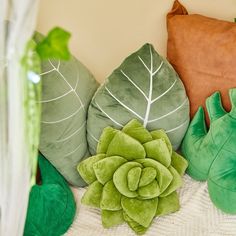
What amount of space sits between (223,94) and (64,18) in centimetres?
58

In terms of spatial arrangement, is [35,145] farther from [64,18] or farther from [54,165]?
[64,18]

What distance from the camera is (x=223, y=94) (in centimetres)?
129

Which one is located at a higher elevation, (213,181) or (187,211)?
(213,181)

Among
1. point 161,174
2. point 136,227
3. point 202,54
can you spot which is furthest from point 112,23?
point 136,227

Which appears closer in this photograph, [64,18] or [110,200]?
[110,200]

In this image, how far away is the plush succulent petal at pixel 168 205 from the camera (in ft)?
3.98

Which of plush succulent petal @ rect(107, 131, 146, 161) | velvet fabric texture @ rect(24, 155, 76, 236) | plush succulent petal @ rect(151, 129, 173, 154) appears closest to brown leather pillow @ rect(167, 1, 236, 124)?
plush succulent petal @ rect(151, 129, 173, 154)

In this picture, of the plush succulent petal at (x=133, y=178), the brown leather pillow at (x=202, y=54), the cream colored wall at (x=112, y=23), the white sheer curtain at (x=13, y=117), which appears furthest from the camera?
the cream colored wall at (x=112, y=23)

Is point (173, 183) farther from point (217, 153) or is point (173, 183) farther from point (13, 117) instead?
point (13, 117)

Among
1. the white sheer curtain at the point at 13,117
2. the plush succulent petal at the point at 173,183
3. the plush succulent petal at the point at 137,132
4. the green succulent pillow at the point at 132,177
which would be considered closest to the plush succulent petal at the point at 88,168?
the green succulent pillow at the point at 132,177

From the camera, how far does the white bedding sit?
1.20 m

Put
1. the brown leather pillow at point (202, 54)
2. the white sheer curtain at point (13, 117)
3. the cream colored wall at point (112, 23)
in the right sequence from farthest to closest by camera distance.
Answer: the cream colored wall at point (112, 23) < the brown leather pillow at point (202, 54) < the white sheer curtain at point (13, 117)

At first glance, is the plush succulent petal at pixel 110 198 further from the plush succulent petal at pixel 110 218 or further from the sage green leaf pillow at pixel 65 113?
the sage green leaf pillow at pixel 65 113


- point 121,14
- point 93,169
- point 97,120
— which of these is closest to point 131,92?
point 97,120
